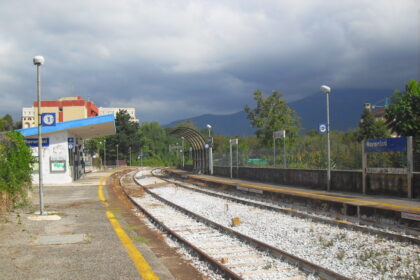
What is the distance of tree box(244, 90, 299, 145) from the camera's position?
173ft

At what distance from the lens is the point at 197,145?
38.6 meters

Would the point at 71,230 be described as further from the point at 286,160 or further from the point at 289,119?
the point at 289,119

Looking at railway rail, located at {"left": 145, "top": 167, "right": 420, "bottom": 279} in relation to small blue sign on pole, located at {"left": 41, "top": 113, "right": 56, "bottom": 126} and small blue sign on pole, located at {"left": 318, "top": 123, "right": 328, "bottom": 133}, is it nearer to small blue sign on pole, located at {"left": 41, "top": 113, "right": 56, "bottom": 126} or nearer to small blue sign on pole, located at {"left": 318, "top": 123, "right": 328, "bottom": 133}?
small blue sign on pole, located at {"left": 41, "top": 113, "right": 56, "bottom": 126}

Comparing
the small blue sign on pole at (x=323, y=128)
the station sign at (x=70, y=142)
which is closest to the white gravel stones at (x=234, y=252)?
the small blue sign on pole at (x=323, y=128)

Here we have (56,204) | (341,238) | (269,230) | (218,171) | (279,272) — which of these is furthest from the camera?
(218,171)

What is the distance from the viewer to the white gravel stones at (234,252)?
Answer: 6.43 m

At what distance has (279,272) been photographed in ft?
21.1

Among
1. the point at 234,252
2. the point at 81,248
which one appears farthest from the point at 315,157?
the point at 81,248

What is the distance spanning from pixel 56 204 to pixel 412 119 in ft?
95.9

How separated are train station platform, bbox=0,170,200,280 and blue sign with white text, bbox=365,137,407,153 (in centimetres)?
920

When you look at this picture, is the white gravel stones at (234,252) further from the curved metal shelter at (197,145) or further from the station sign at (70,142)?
the curved metal shelter at (197,145)

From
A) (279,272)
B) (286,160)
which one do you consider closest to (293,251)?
(279,272)

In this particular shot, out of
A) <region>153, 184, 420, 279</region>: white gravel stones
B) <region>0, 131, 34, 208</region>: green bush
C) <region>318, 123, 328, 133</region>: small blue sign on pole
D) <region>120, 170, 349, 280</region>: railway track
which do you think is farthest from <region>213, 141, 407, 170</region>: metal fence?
<region>0, 131, 34, 208</region>: green bush

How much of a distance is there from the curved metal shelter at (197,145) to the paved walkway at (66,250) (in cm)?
2247
